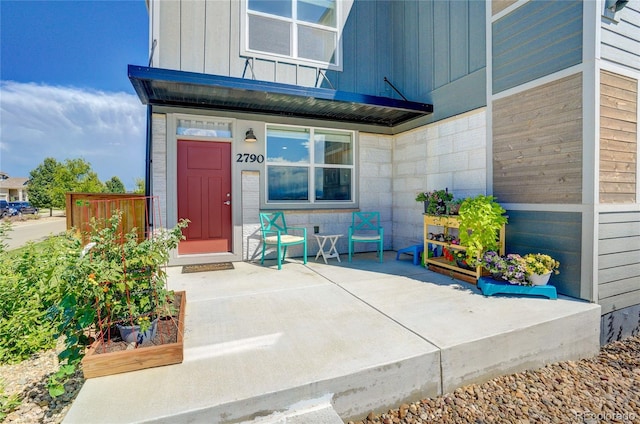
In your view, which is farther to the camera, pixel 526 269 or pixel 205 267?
pixel 205 267

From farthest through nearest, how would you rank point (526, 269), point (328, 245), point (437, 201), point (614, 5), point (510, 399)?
point (328, 245) → point (437, 201) → point (526, 269) → point (614, 5) → point (510, 399)

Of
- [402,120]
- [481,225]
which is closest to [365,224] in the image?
[402,120]

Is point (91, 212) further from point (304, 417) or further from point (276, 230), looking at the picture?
point (304, 417)

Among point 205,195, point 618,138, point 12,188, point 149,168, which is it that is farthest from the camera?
point 12,188

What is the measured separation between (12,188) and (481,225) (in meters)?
58.7

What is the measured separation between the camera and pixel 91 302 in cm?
200

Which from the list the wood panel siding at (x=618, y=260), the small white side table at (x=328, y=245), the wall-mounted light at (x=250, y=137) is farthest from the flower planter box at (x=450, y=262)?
the wall-mounted light at (x=250, y=137)

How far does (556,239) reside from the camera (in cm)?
337

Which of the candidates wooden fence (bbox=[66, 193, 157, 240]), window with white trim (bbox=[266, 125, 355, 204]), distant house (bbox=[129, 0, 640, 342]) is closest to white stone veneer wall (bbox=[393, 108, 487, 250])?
distant house (bbox=[129, 0, 640, 342])

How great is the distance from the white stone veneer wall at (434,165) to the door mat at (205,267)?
3225 mm

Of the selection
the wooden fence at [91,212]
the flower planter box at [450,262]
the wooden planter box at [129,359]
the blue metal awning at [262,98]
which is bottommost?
the wooden planter box at [129,359]

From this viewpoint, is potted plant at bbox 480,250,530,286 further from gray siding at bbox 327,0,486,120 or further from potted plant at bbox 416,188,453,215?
gray siding at bbox 327,0,486,120

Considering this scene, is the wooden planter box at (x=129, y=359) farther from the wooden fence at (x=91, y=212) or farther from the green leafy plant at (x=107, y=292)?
Result: the wooden fence at (x=91, y=212)

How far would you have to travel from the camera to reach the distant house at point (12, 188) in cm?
4119
